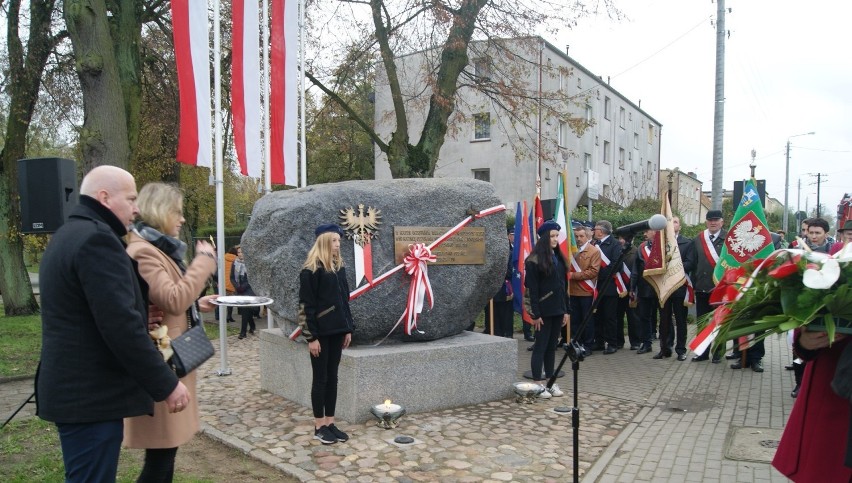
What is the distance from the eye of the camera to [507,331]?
10398 mm

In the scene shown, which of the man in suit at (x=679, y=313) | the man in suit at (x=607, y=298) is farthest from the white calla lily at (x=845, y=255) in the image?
the man in suit at (x=607, y=298)

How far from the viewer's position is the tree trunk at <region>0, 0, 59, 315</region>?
12.6 metres

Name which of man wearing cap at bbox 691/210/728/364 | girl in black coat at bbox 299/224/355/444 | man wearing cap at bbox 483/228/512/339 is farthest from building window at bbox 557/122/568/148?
girl in black coat at bbox 299/224/355/444

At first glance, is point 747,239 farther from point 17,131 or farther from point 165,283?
point 17,131

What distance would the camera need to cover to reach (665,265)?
891 cm

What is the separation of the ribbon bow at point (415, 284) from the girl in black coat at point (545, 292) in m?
1.24

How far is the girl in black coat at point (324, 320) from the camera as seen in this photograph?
5.14 m

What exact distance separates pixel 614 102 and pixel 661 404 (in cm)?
3367

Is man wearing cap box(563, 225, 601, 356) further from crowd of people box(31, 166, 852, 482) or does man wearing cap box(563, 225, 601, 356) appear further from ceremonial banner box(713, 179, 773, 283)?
crowd of people box(31, 166, 852, 482)

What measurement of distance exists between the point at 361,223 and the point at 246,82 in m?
3.38

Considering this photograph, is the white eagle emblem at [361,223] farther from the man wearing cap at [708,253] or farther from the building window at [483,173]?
the building window at [483,173]

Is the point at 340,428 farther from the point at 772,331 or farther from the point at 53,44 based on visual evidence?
the point at 53,44

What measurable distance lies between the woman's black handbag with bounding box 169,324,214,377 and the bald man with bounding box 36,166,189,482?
1.35ft

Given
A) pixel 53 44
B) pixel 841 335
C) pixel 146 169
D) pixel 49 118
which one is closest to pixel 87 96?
pixel 53 44
